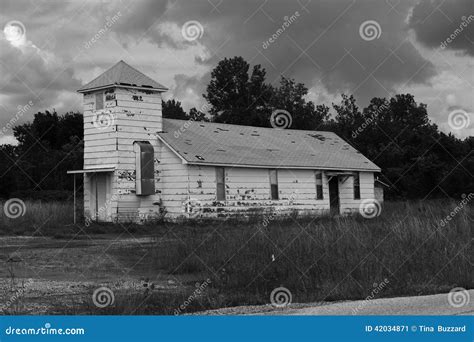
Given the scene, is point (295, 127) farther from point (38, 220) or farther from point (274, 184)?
point (38, 220)

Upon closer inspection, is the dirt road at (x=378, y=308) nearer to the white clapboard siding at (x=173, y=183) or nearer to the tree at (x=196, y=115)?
the white clapboard siding at (x=173, y=183)

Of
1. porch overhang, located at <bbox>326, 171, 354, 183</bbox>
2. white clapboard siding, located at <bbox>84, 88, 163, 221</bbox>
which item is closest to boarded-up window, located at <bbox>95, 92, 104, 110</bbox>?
white clapboard siding, located at <bbox>84, 88, 163, 221</bbox>

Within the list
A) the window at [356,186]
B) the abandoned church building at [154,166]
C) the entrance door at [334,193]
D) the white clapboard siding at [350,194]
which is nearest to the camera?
the abandoned church building at [154,166]

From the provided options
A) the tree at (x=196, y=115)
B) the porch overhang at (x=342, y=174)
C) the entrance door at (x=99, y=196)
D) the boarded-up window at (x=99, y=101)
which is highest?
the tree at (x=196, y=115)

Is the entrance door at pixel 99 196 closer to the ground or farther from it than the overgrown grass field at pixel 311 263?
farther from it

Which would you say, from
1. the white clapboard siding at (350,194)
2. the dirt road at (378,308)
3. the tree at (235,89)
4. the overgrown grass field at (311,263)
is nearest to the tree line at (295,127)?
the tree at (235,89)

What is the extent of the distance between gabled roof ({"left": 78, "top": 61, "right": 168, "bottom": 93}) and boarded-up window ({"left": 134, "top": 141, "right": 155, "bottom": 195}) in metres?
2.80

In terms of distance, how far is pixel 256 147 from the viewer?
37656 millimetres

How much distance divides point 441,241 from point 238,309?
23.7 feet

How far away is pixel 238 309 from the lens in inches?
389

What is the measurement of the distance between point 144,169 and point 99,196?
2.68m

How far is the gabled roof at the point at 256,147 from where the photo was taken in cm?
3309

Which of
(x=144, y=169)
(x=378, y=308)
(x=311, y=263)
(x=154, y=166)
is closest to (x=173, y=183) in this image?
(x=154, y=166)

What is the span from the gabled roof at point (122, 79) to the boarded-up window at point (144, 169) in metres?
2.80
